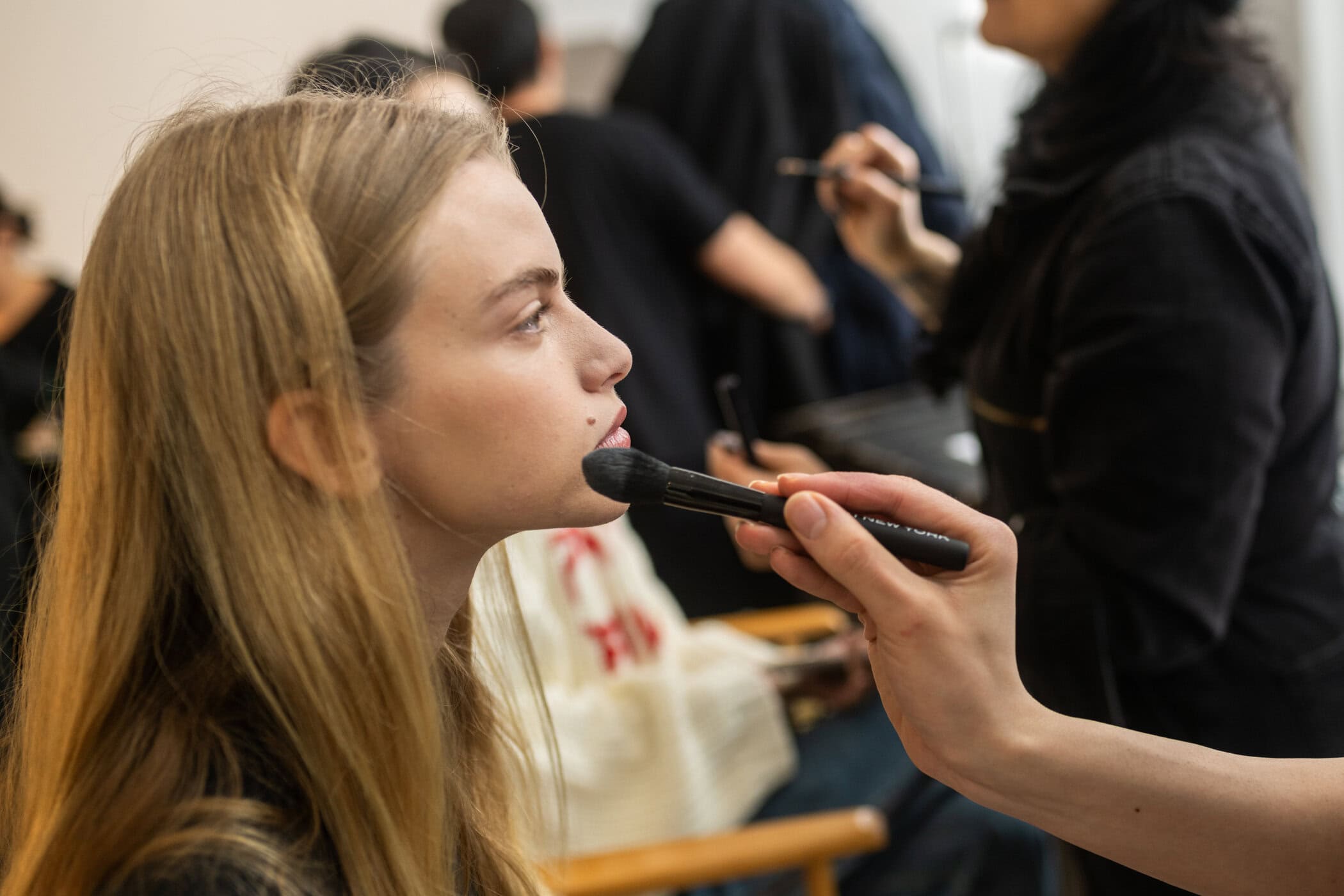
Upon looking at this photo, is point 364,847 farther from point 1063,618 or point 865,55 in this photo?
point 865,55

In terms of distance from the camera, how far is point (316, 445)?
0.51 metres

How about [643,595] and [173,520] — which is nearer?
[173,520]

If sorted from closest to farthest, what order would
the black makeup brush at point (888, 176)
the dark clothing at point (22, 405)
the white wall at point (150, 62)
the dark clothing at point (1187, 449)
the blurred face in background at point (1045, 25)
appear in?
the dark clothing at point (1187, 449) < the blurred face in background at point (1045, 25) < the black makeup brush at point (888, 176) < the dark clothing at point (22, 405) < the white wall at point (150, 62)

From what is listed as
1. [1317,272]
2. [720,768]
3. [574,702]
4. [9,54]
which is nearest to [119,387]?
[1317,272]

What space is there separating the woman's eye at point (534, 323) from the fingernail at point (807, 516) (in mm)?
143

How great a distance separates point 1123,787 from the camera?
19.8 inches

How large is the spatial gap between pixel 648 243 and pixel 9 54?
5.08 ft

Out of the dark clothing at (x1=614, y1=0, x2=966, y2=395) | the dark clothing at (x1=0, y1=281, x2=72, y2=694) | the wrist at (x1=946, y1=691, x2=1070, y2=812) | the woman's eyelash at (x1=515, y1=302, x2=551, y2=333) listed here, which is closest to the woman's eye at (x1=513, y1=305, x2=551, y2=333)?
the woman's eyelash at (x1=515, y1=302, x2=551, y2=333)

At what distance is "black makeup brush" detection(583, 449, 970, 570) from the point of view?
1.56 feet

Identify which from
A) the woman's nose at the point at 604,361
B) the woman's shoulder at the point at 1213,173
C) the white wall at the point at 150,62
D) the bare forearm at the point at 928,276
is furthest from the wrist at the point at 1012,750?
the white wall at the point at 150,62

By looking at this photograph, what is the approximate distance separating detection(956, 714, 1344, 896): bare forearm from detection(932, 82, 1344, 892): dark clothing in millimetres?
109

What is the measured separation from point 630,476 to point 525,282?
105 millimetres

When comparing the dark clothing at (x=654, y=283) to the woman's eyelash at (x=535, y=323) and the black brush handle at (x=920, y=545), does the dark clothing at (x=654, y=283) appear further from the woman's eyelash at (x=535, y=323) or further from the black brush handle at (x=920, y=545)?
the black brush handle at (x=920, y=545)

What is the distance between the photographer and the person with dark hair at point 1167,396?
0.67m
